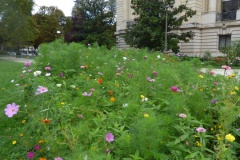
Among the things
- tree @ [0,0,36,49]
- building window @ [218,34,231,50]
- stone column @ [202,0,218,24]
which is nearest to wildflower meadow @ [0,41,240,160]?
building window @ [218,34,231,50]

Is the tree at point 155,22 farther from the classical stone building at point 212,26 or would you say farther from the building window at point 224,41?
the building window at point 224,41

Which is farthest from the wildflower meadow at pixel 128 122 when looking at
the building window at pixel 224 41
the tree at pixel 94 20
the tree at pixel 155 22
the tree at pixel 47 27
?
the tree at pixel 47 27

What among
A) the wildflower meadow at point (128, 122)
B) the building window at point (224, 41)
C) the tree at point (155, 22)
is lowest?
the wildflower meadow at point (128, 122)

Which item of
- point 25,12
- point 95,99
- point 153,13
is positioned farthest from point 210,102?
point 25,12

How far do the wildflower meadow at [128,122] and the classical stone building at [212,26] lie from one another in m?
22.5

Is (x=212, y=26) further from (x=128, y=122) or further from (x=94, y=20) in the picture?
(x=128, y=122)

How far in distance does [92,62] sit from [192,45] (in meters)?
22.3

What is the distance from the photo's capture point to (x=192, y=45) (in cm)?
2517

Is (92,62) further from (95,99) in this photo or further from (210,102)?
(210,102)

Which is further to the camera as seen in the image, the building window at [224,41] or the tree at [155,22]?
the building window at [224,41]

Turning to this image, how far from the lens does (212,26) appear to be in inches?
976

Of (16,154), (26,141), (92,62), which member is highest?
(92,62)

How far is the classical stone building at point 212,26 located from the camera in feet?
79.3

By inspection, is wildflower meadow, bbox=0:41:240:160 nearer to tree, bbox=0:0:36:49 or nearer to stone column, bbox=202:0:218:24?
stone column, bbox=202:0:218:24
